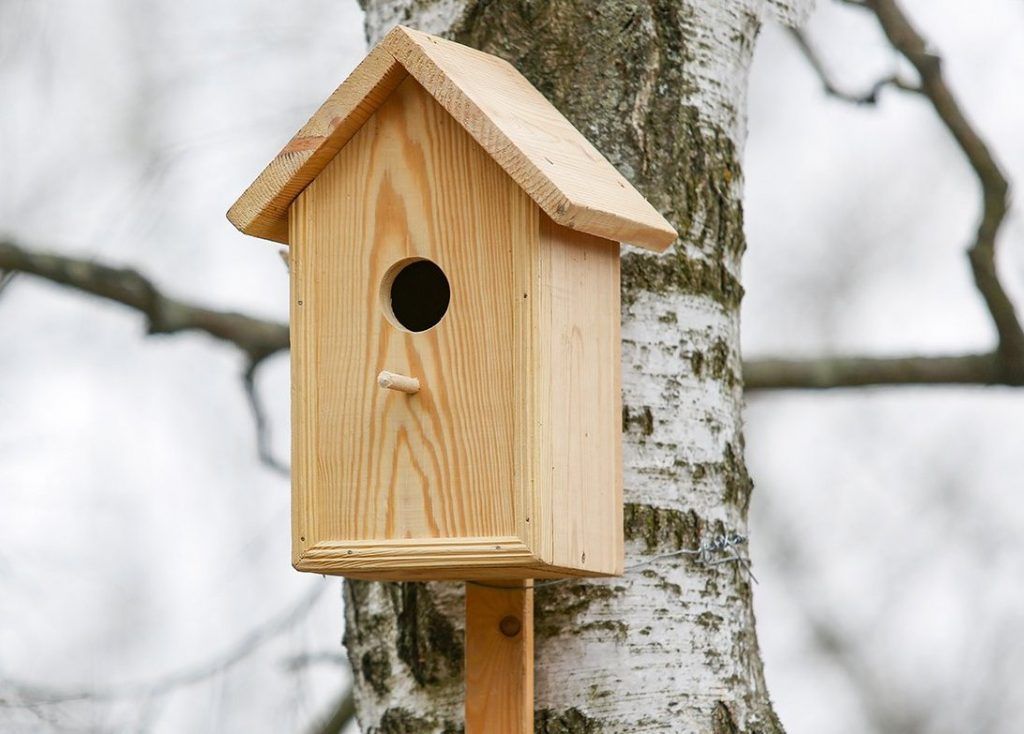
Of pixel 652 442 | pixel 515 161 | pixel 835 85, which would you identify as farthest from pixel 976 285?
pixel 515 161

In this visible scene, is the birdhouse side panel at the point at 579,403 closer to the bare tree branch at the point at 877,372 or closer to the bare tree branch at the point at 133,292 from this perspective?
the bare tree branch at the point at 877,372

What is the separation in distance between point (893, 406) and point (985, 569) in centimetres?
72

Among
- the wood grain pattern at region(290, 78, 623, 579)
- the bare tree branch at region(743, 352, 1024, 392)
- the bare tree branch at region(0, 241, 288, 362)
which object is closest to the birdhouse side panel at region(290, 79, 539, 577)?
the wood grain pattern at region(290, 78, 623, 579)

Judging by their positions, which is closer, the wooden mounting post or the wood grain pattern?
the wood grain pattern

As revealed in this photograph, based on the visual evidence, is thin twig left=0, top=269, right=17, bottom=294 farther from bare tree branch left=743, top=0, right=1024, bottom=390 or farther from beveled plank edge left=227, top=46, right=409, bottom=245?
bare tree branch left=743, top=0, right=1024, bottom=390

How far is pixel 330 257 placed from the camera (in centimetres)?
196

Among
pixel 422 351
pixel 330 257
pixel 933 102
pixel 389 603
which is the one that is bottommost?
pixel 389 603

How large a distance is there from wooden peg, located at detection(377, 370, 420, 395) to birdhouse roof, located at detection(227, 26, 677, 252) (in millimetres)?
257

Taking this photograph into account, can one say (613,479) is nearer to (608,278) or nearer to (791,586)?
(608,278)

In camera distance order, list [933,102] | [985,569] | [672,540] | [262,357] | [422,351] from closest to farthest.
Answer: [422,351], [672,540], [933,102], [262,357], [985,569]

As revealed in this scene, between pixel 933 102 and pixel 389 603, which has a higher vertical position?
pixel 933 102

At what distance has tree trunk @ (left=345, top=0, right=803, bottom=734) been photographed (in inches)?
81.0

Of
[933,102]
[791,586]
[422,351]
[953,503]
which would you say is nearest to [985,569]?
[953,503]

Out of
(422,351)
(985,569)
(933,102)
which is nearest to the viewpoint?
(422,351)
